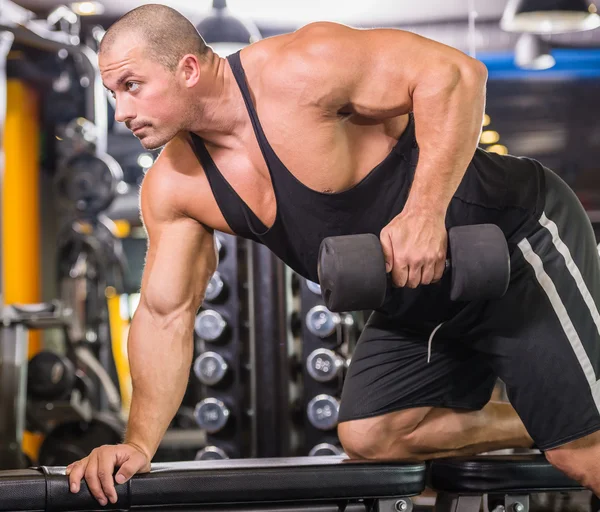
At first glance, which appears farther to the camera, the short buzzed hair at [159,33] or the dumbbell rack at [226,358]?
the dumbbell rack at [226,358]

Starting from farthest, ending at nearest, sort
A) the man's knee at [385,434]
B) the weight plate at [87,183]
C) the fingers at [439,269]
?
the weight plate at [87,183]
the man's knee at [385,434]
the fingers at [439,269]

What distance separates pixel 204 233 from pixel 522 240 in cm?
74

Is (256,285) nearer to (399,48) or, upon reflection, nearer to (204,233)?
(204,233)

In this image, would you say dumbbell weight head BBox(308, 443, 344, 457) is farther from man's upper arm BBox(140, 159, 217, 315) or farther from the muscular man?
man's upper arm BBox(140, 159, 217, 315)

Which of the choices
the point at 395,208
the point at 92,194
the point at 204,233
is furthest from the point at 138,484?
the point at 92,194

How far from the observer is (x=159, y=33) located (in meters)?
1.78

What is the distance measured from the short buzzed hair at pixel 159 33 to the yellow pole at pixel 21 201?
18.5ft

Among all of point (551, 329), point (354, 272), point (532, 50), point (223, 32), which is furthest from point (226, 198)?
point (532, 50)

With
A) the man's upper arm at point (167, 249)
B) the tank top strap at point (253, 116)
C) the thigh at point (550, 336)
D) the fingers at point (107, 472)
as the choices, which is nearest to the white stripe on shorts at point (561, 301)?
the thigh at point (550, 336)

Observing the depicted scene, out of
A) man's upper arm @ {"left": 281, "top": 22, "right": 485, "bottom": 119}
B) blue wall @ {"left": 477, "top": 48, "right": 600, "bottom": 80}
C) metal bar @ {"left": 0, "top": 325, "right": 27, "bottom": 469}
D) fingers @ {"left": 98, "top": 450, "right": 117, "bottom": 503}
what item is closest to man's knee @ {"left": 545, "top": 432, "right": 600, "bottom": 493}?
man's upper arm @ {"left": 281, "top": 22, "right": 485, "bottom": 119}

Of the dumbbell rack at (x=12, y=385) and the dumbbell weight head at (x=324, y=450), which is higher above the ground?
the dumbbell rack at (x=12, y=385)

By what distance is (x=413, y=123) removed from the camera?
1.95 meters

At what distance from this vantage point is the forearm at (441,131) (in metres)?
1.76

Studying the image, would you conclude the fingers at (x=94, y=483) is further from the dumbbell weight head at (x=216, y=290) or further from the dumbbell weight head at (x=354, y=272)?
the dumbbell weight head at (x=216, y=290)
